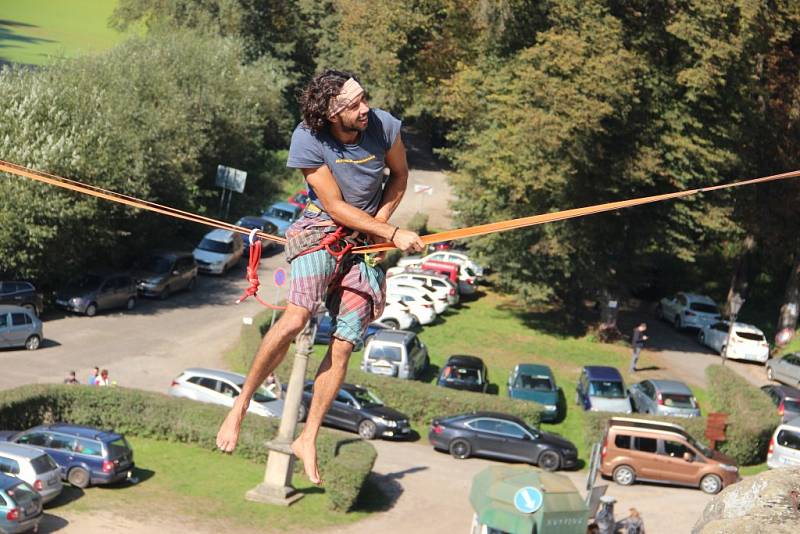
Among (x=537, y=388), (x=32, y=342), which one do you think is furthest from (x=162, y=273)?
(x=537, y=388)

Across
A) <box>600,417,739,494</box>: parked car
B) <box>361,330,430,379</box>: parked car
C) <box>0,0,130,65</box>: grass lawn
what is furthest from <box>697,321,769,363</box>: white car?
<box>0,0,130,65</box>: grass lawn

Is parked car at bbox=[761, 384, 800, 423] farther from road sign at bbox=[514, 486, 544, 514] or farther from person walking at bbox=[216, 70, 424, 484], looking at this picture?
person walking at bbox=[216, 70, 424, 484]

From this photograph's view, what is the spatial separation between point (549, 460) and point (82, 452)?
13734 mm

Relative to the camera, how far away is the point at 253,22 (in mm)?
73188

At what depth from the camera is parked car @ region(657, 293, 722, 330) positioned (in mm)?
52438

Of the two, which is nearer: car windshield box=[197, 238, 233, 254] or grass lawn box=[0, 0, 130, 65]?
car windshield box=[197, 238, 233, 254]

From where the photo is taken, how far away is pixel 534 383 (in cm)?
3891

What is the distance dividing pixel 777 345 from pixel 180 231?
29.1 m

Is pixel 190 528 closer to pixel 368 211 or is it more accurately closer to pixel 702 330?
pixel 368 211

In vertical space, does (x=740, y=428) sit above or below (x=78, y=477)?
above

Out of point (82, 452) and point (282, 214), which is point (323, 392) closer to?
point (82, 452)

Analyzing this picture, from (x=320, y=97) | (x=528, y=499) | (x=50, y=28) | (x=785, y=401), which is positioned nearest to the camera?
(x=320, y=97)

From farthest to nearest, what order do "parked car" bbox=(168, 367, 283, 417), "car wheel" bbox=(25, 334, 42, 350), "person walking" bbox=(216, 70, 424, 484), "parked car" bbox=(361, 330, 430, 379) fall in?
"parked car" bbox=(361, 330, 430, 379)
"car wheel" bbox=(25, 334, 42, 350)
"parked car" bbox=(168, 367, 283, 417)
"person walking" bbox=(216, 70, 424, 484)

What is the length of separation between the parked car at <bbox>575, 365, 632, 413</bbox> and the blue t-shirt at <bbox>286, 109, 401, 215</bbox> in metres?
30.7
